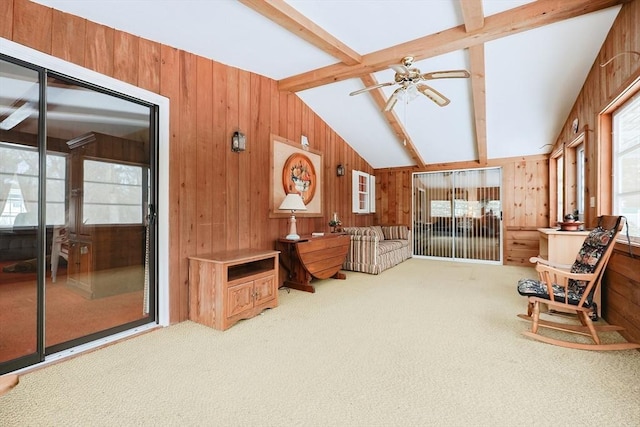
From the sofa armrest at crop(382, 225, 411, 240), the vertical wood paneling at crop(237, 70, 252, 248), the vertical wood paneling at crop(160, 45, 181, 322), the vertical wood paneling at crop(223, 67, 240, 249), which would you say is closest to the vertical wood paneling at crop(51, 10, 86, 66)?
the vertical wood paneling at crop(160, 45, 181, 322)

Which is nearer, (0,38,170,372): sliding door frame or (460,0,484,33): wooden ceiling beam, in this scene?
(0,38,170,372): sliding door frame

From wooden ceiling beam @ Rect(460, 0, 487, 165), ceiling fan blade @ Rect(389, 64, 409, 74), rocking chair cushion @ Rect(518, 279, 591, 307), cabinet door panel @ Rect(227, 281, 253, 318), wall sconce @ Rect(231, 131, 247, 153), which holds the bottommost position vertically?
cabinet door panel @ Rect(227, 281, 253, 318)

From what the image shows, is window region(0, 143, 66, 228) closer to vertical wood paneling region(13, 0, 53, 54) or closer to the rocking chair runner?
vertical wood paneling region(13, 0, 53, 54)

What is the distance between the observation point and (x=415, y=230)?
6742 millimetres

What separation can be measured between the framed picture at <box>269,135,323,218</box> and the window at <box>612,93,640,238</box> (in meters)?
3.57

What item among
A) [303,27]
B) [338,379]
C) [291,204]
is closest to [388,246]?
[291,204]

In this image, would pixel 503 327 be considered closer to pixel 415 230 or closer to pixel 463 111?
pixel 463 111

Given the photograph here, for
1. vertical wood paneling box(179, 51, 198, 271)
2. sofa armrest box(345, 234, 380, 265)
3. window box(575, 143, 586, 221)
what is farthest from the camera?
sofa armrest box(345, 234, 380, 265)

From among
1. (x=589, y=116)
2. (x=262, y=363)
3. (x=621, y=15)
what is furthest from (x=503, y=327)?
(x=621, y=15)

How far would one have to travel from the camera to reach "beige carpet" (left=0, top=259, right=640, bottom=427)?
4.88 ft

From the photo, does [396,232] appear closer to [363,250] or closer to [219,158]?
[363,250]

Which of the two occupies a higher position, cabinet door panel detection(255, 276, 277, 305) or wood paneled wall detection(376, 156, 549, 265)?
wood paneled wall detection(376, 156, 549, 265)

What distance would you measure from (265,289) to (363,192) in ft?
13.0

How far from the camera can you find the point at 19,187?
1990 millimetres
